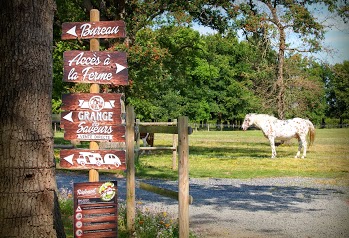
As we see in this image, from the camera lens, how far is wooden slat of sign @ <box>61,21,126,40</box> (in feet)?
23.4

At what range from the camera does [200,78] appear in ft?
228

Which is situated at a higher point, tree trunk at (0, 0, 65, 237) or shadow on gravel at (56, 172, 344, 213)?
tree trunk at (0, 0, 65, 237)

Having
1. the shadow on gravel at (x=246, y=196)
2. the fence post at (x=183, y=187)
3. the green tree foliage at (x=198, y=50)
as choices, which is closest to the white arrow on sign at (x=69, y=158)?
the fence post at (x=183, y=187)

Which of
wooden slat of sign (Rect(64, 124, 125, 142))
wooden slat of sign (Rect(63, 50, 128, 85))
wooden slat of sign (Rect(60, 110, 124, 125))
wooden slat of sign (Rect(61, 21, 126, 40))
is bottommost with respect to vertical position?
wooden slat of sign (Rect(64, 124, 125, 142))

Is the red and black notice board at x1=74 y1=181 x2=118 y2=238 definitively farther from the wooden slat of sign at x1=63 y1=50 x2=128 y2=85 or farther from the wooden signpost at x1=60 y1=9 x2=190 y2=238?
the wooden slat of sign at x1=63 y1=50 x2=128 y2=85

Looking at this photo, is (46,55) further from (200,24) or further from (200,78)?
(200,78)

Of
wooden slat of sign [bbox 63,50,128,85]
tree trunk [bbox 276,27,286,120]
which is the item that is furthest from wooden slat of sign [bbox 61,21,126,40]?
tree trunk [bbox 276,27,286,120]

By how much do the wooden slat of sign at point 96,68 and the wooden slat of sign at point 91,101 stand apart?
194 mm

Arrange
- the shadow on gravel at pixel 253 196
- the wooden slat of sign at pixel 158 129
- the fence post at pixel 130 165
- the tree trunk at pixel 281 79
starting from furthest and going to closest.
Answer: the tree trunk at pixel 281 79
the shadow on gravel at pixel 253 196
the fence post at pixel 130 165
the wooden slat of sign at pixel 158 129

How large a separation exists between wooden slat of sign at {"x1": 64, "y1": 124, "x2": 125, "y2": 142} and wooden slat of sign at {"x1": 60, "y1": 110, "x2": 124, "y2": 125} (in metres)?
0.06

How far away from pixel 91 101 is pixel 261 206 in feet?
16.4

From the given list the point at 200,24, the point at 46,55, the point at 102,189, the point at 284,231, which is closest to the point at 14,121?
the point at 46,55

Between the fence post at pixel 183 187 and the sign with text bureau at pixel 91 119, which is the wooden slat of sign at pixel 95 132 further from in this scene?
the fence post at pixel 183 187

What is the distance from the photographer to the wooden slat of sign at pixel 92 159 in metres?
7.02
